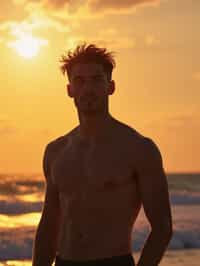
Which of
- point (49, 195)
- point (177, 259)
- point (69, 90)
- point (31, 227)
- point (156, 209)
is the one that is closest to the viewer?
point (156, 209)

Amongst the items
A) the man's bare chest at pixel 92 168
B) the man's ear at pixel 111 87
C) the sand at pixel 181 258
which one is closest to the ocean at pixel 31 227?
the sand at pixel 181 258

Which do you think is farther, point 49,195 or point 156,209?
point 49,195

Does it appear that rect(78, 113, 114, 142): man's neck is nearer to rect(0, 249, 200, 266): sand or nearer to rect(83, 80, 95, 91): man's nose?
rect(83, 80, 95, 91): man's nose

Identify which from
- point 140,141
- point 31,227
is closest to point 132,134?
point 140,141

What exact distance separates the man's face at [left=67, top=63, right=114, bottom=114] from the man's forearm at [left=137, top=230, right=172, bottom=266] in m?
0.68

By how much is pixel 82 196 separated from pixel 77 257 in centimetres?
30

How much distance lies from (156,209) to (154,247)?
178 mm

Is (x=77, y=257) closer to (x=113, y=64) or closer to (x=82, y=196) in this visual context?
(x=82, y=196)

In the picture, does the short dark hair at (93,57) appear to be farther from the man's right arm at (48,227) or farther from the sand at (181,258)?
the sand at (181,258)

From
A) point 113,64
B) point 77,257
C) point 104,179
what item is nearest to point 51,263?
point 77,257

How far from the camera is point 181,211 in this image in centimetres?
2967

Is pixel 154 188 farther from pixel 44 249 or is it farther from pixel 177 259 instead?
pixel 177 259

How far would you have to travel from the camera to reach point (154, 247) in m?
4.10

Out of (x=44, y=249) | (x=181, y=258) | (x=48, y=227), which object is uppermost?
(x=48, y=227)
